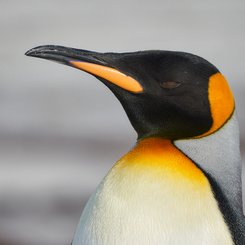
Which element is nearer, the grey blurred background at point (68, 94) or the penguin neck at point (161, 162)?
the penguin neck at point (161, 162)

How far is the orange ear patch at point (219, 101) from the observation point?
173 cm

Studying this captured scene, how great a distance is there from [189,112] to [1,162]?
2.95 m

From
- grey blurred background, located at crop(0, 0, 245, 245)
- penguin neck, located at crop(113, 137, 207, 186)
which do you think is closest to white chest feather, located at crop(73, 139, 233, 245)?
penguin neck, located at crop(113, 137, 207, 186)

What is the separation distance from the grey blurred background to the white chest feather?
2159 mm

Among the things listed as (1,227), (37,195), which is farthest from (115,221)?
(37,195)

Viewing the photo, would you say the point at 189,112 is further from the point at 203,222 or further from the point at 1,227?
the point at 1,227

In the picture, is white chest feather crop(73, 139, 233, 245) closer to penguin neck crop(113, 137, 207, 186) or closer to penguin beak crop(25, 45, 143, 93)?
penguin neck crop(113, 137, 207, 186)

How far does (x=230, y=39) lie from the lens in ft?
17.2

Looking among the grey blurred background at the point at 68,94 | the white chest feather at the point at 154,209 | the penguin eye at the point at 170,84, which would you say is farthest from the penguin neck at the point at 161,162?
the grey blurred background at the point at 68,94

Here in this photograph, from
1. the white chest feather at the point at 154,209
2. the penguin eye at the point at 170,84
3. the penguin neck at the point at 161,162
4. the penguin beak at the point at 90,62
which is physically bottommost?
the white chest feather at the point at 154,209

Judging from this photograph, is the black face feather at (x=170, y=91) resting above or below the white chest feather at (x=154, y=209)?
above

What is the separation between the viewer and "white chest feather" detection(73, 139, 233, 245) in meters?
1.67

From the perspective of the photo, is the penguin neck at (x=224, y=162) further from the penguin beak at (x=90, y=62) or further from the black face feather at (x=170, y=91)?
the penguin beak at (x=90, y=62)

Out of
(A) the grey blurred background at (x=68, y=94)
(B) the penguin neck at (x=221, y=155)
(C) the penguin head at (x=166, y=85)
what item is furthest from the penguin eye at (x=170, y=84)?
(A) the grey blurred background at (x=68, y=94)
